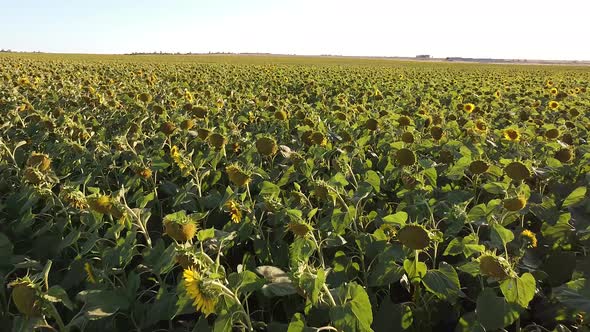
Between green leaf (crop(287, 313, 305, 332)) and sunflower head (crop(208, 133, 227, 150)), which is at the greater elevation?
sunflower head (crop(208, 133, 227, 150))

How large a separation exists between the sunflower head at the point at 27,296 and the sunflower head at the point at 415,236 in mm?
1338

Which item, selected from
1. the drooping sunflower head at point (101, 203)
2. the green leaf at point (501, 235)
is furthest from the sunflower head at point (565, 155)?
the drooping sunflower head at point (101, 203)

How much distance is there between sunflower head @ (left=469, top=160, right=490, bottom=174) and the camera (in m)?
2.89

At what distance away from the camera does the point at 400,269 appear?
1991 millimetres

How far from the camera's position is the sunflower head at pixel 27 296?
1460 millimetres

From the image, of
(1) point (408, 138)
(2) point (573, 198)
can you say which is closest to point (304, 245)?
(2) point (573, 198)

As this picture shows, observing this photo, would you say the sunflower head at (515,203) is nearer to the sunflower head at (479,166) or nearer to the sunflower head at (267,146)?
the sunflower head at (479,166)

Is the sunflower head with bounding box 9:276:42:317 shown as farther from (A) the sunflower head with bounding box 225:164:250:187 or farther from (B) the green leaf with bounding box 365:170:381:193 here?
(B) the green leaf with bounding box 365:170:381:193

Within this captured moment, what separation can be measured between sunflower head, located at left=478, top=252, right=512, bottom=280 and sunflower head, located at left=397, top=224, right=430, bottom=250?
23 cm

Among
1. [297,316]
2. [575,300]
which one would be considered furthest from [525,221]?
[297,316]

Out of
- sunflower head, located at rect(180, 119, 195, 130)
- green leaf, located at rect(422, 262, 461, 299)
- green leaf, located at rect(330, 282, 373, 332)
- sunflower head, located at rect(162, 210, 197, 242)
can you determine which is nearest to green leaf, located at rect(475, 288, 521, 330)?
green leaf, located at rect(422, 262, 461, 299)

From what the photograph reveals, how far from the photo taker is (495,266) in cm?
161

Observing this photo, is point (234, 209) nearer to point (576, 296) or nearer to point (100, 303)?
point (100, 303)

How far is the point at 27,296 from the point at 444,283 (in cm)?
154
